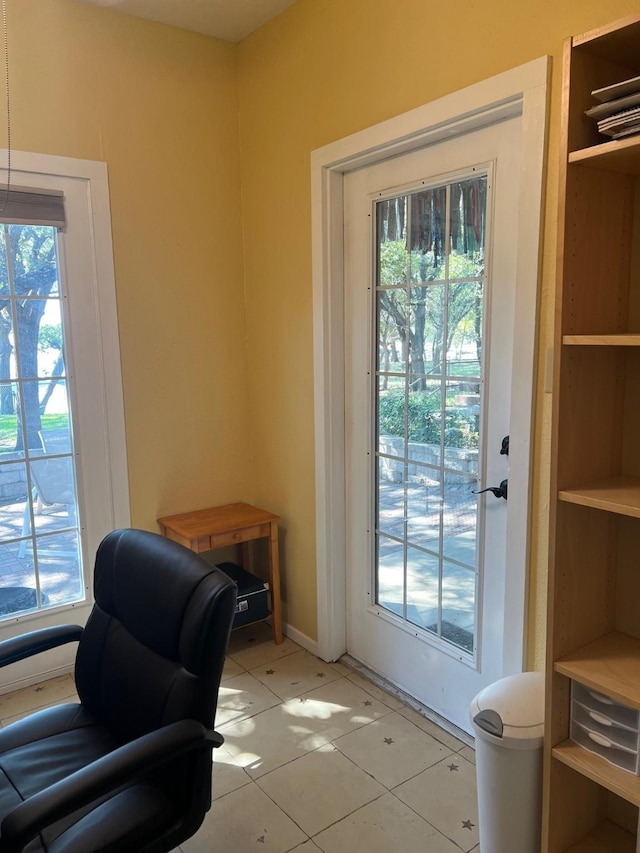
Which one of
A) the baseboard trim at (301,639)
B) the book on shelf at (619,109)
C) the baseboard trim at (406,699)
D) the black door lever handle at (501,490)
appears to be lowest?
the baseboard trim at (406,699)

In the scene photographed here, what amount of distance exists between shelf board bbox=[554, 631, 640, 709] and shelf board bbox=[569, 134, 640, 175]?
1104mm

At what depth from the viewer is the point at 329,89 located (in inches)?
94.9

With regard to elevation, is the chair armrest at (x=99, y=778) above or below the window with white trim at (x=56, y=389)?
below

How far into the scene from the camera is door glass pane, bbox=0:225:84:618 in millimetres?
2521

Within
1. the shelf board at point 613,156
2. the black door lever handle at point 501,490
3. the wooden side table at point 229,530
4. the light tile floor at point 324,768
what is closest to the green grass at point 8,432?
the wooden side table at point 229,530

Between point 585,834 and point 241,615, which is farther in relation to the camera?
point 241,615

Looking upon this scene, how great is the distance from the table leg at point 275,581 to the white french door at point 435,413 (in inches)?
14.4

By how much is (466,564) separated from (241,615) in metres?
1.10

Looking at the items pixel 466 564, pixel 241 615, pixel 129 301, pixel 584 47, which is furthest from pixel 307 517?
pixel 584 47

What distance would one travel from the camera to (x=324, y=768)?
212cm

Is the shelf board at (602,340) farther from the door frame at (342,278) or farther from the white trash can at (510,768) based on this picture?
the white trash can at (510,768)

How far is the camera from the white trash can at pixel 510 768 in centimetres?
155

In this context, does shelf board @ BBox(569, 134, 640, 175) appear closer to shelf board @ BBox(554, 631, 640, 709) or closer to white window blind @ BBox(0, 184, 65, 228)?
shelf board @ BBox(554, 631, 640, 709)

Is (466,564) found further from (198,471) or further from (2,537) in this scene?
(2,537)
